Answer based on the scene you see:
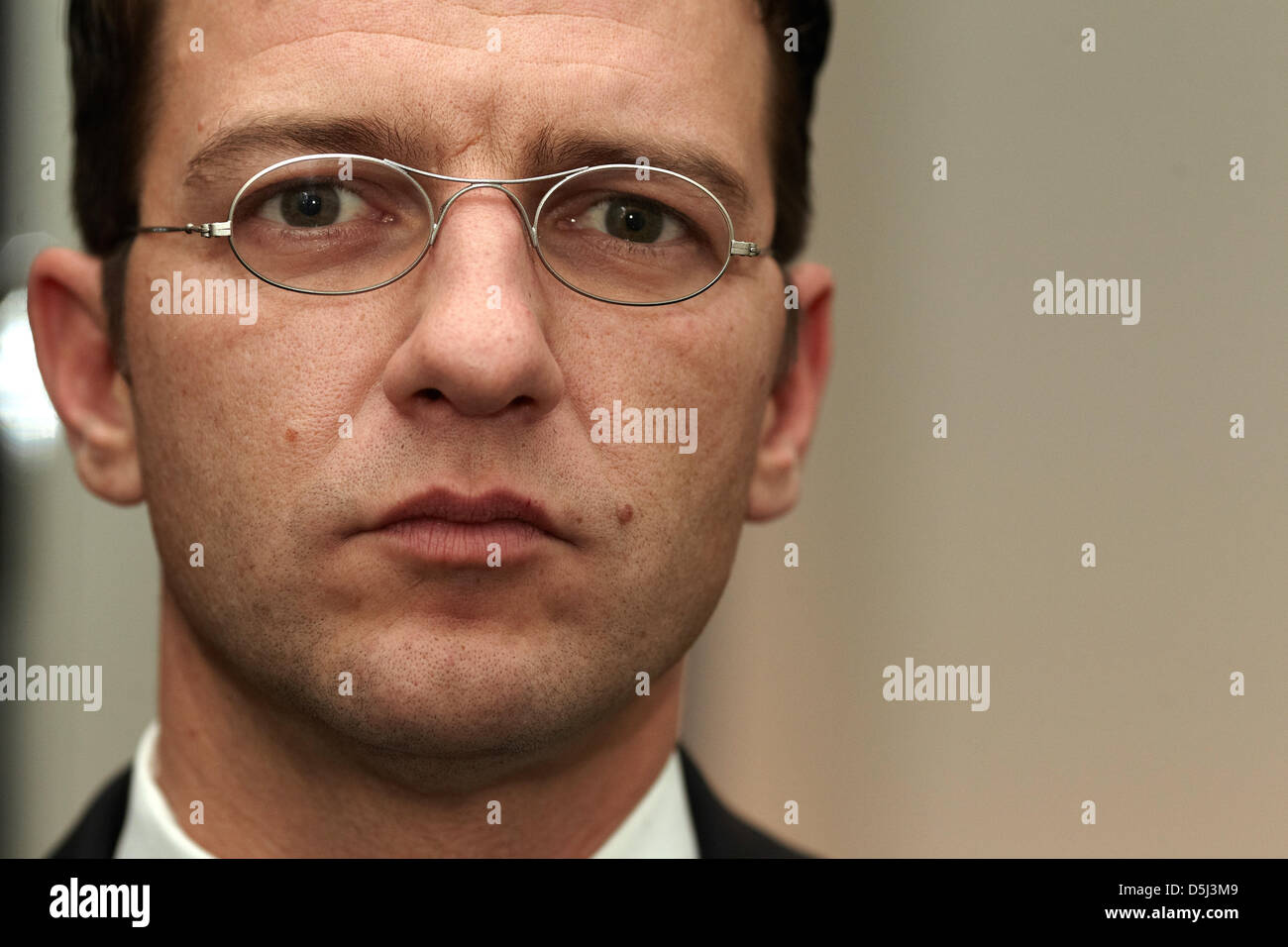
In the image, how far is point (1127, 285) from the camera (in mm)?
2256

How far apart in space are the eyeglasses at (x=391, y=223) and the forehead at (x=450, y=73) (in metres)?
0.06

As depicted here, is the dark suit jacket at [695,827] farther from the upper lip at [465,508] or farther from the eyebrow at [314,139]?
the eyebrow at [314,139]

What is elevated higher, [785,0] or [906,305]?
[785,0]

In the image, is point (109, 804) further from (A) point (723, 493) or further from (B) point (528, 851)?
(A) point (723, 493)

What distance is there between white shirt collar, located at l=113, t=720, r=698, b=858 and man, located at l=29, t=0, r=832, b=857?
1 cm

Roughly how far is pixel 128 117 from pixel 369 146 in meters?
0.47

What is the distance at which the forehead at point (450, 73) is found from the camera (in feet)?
5.40

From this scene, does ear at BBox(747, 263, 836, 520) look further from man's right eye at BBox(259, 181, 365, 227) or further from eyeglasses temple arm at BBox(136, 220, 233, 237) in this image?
eyeglasses temple arm at BBox(136, 220, 233, 237)

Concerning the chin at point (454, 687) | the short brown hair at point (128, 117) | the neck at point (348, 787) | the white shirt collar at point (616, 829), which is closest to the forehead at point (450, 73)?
the short brown hair at point (128, 117)

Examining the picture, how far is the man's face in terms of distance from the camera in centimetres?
160

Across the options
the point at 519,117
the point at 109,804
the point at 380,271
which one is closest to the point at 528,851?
the point at 109,804

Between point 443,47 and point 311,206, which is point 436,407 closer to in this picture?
point 311,206

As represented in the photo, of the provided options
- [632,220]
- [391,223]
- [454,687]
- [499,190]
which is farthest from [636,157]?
[454,687]

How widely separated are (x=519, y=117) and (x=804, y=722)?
1548 mm
